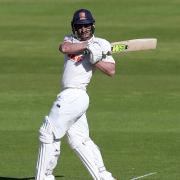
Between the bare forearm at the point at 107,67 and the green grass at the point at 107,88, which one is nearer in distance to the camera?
the bare forearm at the point at 107,67

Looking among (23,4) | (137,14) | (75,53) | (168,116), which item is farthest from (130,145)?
(23,4)

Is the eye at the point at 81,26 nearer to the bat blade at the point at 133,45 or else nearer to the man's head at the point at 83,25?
the man's head at the point at 83,25

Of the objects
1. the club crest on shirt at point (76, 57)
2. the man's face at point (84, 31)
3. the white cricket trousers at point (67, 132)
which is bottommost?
the white cricket trousers at point (67, 132)

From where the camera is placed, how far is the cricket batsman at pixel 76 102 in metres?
7.60

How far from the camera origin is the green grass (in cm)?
907

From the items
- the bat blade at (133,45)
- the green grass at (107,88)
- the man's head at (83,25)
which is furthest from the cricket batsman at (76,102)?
the green grass at (107,88)

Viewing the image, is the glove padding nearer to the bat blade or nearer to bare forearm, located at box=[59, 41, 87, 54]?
bare forearm, located at box=[59, 41, 87, 54]

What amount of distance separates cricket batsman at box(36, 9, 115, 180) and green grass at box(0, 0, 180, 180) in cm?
63

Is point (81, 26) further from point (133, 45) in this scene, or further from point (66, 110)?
point (66, 110)

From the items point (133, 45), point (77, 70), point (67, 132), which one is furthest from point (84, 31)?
point (67, 132)

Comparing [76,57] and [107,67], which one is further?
[76,57]

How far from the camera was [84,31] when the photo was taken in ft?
25.1

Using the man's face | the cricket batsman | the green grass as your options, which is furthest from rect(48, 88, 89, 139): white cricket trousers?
the green grass

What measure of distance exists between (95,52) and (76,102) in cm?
51
